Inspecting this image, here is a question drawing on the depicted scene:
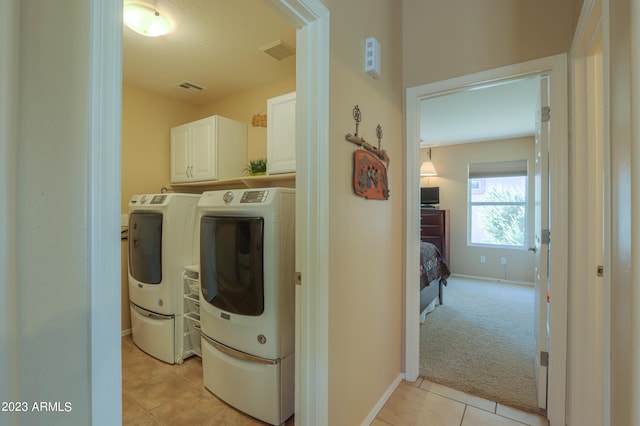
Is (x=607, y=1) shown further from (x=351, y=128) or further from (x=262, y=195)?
(x=262, y=195)

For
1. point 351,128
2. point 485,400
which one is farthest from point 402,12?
point 485,400

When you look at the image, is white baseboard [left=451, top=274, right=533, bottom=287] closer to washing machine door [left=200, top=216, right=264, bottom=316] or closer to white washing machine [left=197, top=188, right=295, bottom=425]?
white washing machine [left=197, top=188, right=295, bottom=425]

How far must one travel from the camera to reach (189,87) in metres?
3.02

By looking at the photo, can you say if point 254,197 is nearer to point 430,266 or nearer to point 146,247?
point 146,247

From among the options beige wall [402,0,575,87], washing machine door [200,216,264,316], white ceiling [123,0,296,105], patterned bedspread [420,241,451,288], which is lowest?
patterned bedspread [420,241,451,288]

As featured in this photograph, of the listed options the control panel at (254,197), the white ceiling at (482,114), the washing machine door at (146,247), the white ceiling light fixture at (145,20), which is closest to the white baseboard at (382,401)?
the control panel at (254,197)

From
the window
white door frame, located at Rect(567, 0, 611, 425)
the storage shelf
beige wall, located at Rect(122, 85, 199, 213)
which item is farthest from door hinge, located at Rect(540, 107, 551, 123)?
the window

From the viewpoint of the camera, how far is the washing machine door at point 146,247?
236cm

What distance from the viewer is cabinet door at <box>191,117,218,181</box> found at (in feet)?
9.27

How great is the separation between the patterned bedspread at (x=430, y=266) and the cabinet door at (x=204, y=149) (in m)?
2.37

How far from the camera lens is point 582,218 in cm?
150

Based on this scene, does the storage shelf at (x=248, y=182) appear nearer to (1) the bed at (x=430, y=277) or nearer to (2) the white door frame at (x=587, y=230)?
(1) the bed at (x=430, y=277)

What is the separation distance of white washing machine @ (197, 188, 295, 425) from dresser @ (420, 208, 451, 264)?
159 inches

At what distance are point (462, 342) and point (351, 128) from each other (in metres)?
2.37
